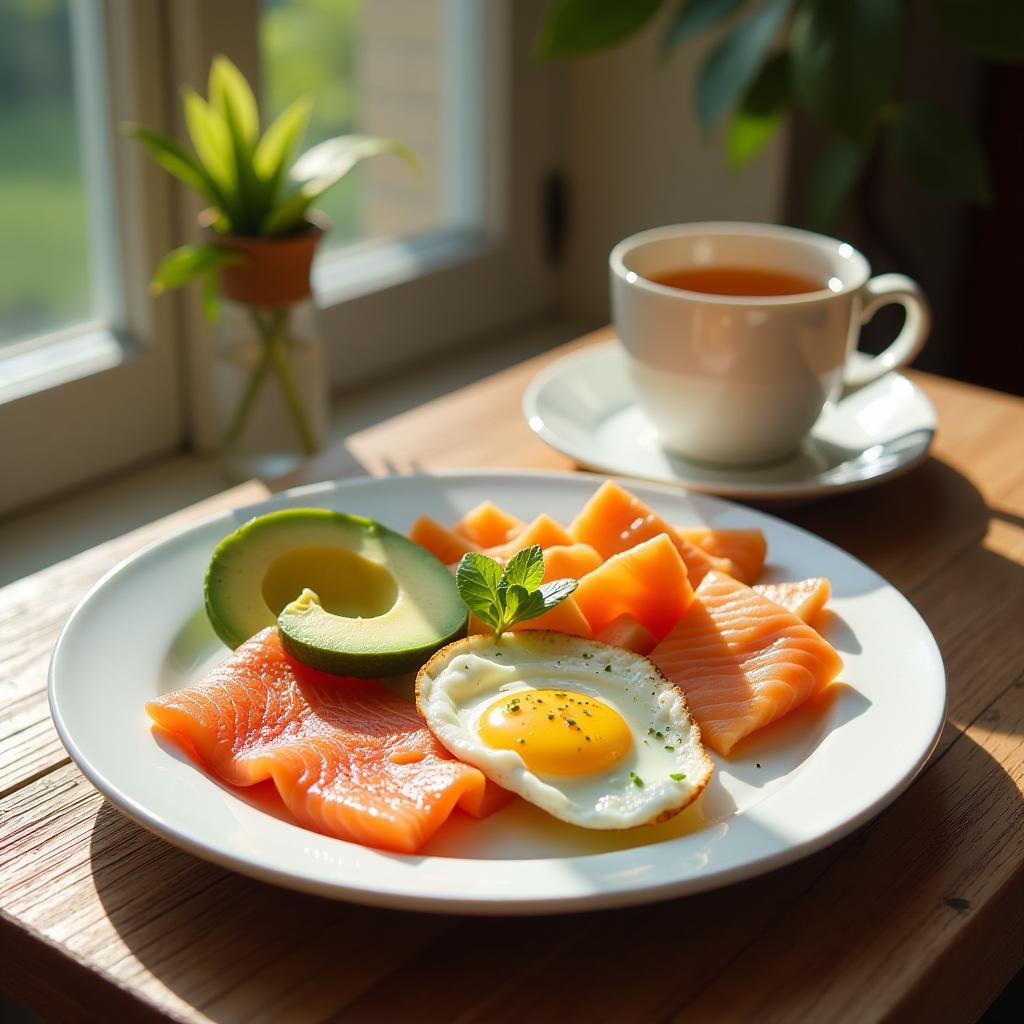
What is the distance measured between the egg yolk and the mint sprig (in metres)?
0.05

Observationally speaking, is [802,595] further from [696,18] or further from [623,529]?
[696,18]

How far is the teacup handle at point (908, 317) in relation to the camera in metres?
1.18

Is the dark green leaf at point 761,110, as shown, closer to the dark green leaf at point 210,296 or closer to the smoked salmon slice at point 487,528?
the dark green leaf at point 210,296

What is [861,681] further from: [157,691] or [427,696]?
[157,691]

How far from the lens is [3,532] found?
144cm

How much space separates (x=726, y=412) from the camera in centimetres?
112

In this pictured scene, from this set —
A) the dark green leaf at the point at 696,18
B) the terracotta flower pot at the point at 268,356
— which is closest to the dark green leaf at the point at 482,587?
the terracotta flower pot at the point at 268,356

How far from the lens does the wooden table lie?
0.61m

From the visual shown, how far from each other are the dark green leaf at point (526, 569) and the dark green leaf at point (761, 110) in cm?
106

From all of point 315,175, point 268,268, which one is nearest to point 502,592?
point 268,268

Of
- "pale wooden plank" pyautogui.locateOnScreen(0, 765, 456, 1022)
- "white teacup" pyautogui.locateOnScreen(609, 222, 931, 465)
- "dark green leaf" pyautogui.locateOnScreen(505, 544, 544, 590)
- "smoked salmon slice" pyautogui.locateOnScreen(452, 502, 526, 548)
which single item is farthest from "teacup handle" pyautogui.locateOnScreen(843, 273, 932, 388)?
"pale wooden plank" pyautogui.locateOnScreen(0, 765, 456, 1022)

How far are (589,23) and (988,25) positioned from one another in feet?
1.50

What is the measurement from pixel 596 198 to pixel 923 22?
660 millimetres

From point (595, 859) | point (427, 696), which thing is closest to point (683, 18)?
point (427, 696)
